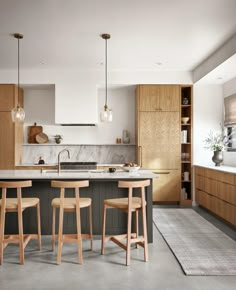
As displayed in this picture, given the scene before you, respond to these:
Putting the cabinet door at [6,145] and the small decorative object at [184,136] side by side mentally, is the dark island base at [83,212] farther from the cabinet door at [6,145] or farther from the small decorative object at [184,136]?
the small decorative object at [184,136]

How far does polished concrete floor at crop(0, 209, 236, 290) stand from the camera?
2.83m

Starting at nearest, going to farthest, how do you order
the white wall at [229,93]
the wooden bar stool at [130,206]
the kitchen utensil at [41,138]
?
the wooden bar stool at [130,206]
the white wall at [229,93]
the kitchen utensil at [41,138]

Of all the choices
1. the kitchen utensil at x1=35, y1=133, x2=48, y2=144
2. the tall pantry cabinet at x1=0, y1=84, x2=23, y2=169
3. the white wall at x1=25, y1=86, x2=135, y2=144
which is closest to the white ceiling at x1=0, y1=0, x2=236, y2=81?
the tall pantry cabinet at x1=0, y1=84, x2=23, y2=169

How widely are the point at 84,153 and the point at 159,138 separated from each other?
1673 mm

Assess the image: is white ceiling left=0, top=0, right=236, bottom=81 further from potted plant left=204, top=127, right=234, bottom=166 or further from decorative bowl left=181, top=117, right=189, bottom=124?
potted plant left=204, top=127, right=234, bottom=166

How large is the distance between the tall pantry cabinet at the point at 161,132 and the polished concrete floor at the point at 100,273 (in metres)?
2.80

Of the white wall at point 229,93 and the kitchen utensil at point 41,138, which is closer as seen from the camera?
the white wall at point 229,93

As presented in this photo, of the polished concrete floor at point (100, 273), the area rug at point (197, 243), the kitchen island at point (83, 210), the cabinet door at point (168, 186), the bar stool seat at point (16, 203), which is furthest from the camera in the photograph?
the cabinet door at point (168, 186)

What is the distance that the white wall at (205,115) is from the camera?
674 centimetres

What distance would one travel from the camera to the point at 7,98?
6438 millimetres

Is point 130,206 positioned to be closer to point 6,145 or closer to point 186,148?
point 186,148

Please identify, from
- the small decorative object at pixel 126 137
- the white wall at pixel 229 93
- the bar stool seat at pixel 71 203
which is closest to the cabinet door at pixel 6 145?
the small decorative object at pixel 126 137

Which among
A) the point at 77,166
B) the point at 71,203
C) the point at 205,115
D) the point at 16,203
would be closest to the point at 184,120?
the point at 205,115

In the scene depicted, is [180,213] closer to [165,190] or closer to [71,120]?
[165,190]
